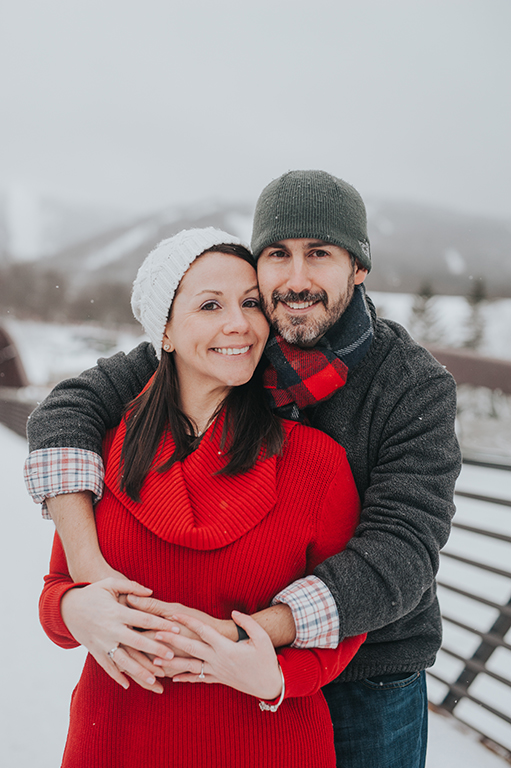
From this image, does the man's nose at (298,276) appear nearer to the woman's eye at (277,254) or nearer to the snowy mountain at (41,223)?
the woman's eye at (277,254)

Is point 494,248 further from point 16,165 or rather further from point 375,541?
point 375,541

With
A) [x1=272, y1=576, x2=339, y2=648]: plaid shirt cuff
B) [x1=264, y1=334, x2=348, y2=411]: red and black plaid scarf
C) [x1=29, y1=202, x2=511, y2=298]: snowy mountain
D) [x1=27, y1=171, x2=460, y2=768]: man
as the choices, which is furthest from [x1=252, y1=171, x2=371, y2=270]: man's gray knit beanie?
[x1=29, y1=202, x2=511, y2=298]: snowy mountain

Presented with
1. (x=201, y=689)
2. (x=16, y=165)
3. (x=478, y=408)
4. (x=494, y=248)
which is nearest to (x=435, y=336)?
(x=478, y=408)

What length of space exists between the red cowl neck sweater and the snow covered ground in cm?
100

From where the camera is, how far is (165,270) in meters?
0.97

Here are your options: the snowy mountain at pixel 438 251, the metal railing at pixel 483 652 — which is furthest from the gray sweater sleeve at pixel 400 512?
the snowy mountain at pixel 438 251

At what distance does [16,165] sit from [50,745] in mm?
7122

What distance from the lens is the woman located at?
81cm

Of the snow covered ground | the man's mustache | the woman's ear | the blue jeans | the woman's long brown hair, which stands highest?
the man's mustache

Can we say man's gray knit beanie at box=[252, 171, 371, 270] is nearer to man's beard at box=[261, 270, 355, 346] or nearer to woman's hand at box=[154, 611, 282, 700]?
man's beard at box=[261, 270, 355, 346]

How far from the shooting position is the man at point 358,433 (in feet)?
2.74

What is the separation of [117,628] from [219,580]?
188 mm

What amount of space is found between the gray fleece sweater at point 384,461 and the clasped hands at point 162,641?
0.16m

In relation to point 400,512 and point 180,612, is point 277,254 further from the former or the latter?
point 180,612
